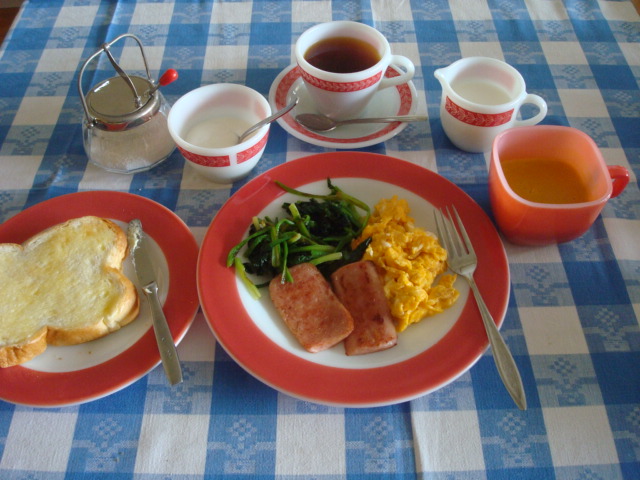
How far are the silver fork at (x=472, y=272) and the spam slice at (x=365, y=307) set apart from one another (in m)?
0.25

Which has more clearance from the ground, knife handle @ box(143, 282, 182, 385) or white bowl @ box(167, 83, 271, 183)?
white bowl @ box(167, 83, 271, 183)

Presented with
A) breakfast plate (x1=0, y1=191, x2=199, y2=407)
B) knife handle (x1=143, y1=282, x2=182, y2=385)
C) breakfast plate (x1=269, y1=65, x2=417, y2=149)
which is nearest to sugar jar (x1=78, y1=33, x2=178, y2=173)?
breakfast plate (x1=0, y1=191, x2=199, y2=407)

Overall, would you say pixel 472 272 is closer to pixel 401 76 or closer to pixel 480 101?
pixel 480 101

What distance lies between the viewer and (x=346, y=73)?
1742 mm

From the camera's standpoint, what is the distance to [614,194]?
58.2 inches

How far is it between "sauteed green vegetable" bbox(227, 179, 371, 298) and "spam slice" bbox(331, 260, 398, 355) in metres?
0.09

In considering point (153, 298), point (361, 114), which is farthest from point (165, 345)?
point (361, 114)

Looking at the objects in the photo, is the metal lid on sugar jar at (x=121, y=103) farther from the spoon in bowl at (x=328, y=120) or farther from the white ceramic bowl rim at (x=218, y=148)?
the spoon in bowl at (x=328, y=120)

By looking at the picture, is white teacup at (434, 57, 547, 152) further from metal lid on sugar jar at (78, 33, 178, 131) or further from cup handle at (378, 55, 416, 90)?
metal lid on sugar jar at (78, 33, 178, 131)

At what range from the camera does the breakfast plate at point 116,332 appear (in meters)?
1.24

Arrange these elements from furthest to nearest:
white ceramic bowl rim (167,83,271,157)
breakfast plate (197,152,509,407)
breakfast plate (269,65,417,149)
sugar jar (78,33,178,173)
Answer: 1. breakfast plate (269,65,417,149)
2. sugar jar (78,33,178,173)
3. white ceramic bowl rim (167,83,271,157)
4. breakfast plate (197,152,509,407)

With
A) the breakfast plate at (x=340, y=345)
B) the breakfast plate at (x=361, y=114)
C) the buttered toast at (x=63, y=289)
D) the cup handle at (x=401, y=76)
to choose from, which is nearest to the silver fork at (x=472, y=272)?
the breakfast plate at (x=340, y=345)

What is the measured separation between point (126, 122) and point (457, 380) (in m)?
1.38

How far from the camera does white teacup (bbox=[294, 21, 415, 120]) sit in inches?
66.1
